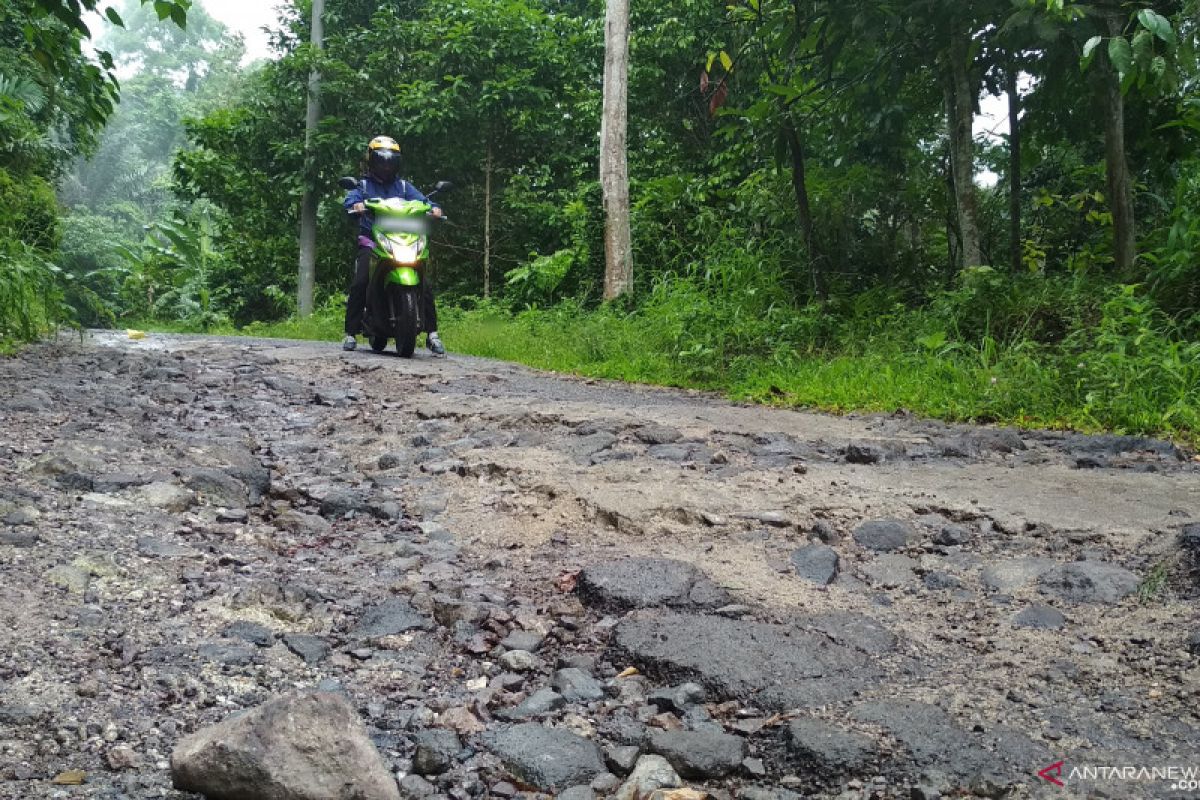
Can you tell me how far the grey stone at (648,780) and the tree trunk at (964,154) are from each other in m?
5.64

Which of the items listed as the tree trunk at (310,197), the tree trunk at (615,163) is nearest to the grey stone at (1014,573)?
the tree trunk at (615,163)

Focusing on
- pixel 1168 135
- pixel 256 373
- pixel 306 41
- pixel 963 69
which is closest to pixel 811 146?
pixel 963 69

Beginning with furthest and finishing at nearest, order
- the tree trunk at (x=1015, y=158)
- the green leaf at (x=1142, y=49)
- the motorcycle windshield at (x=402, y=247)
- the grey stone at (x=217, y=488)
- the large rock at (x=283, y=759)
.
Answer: the motorcycle windshield at (x=402, y=247), the tree trunk at (x=1015, y=158), the green leaf at (x=1142, y=49), the grey stone at (x=217, y=488), the large rock at (x=283, y=759)

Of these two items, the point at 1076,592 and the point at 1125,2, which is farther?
the point at 1125,2

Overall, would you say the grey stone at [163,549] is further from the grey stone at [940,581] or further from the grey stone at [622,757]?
the grey stone at [940,581]

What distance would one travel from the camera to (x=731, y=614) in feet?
6.70

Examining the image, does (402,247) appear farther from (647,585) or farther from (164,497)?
(647,585)

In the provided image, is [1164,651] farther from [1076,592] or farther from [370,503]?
[370,503]

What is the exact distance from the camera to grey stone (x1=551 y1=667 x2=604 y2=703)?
171 centimetres

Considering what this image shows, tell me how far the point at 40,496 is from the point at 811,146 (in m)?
7.19

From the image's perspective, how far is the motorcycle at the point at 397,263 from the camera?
24.1 ft

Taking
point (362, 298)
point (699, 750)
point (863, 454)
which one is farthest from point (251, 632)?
point (362, 298)

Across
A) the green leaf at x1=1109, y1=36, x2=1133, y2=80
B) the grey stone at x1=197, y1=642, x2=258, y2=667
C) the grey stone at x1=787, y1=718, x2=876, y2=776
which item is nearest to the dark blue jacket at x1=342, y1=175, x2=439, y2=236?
the green leaf at x1=1109, y1=36, x2=1133, y2=80

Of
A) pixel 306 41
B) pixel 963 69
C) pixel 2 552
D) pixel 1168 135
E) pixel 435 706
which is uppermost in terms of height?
pixel 306 41
